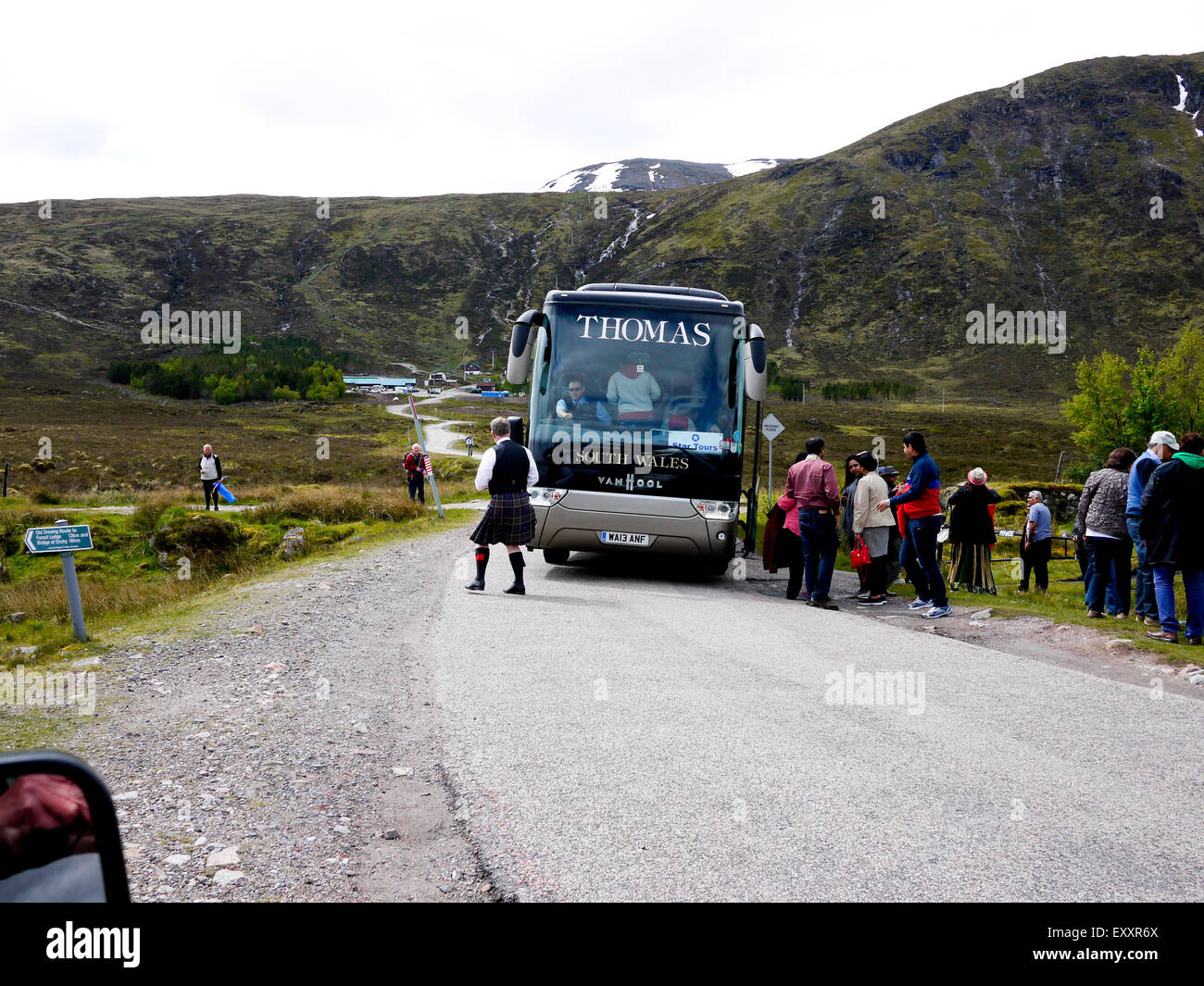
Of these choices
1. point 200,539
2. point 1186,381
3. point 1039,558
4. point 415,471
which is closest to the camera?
point 1039,558

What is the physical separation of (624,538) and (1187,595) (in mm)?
6695

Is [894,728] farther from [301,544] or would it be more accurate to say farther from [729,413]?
[301,544]

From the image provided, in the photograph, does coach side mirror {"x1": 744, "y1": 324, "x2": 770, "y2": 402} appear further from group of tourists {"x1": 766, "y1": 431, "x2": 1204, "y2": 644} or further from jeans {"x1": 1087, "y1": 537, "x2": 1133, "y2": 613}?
jeans {"x1": 1087, "y1": 537, "x2": 1133, "y2": 613}

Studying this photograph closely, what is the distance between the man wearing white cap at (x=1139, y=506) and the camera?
959 cm

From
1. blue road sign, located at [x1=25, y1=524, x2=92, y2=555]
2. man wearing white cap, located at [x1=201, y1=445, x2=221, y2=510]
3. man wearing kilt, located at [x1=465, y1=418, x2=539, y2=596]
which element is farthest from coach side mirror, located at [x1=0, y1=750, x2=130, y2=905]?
man wearing white cap, located at [x1=201, y1=445, x2=221, y2=510]

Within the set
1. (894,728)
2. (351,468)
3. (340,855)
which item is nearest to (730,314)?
(894,728)

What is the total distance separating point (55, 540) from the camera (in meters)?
8.48

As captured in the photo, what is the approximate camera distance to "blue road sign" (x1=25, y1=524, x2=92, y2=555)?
835 centimetres

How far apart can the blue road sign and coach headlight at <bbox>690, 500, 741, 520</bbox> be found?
7417 millimetres

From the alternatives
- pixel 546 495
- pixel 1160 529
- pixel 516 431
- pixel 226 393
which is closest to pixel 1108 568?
pixel 1160 529

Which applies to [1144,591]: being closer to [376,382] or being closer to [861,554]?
[861,554]

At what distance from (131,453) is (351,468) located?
48.0 feet

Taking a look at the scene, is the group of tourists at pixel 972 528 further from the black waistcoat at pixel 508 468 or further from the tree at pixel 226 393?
the tree at pixel 226 393
